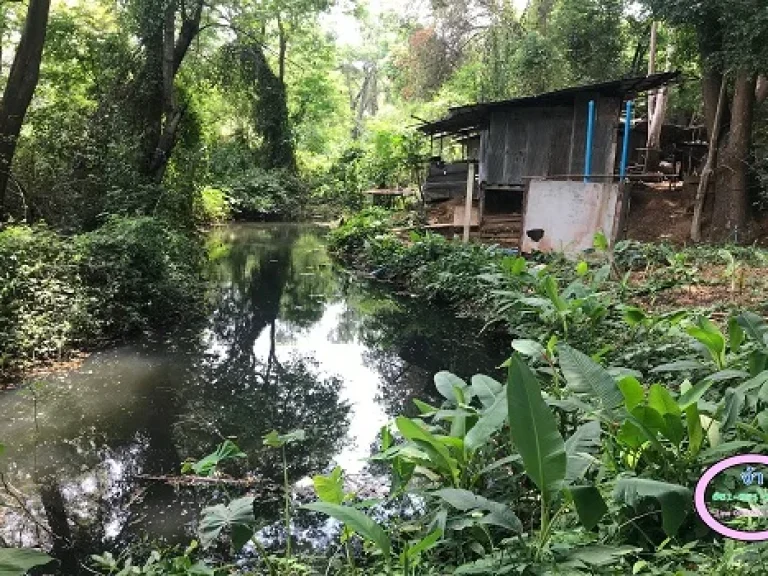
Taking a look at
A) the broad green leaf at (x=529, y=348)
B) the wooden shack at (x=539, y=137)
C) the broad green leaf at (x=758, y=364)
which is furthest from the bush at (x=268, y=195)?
the broad green leaf at (x=758, y=364)

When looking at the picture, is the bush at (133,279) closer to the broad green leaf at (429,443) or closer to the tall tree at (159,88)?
the tall tree at (159,88)

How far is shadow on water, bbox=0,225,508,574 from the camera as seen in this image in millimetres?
4254

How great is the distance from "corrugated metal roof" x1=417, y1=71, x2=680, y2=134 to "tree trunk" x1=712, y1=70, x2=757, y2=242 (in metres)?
1.28

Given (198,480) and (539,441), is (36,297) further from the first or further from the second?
(539,441)

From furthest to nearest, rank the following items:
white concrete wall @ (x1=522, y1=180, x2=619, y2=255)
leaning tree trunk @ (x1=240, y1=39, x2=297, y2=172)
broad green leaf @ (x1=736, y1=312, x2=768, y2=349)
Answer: leaning tree trunk @ (x1=240, y1=39, x2=297, y2=172), white concrete wall @ (x1=522, y1=180, x2=619, y2=255), broad green leaf @ (x1=736, y1=312, x2=768, y2=349)

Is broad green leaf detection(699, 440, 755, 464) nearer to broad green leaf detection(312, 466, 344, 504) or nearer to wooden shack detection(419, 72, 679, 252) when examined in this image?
broad green leaf detection(312, 466, 344, 504)

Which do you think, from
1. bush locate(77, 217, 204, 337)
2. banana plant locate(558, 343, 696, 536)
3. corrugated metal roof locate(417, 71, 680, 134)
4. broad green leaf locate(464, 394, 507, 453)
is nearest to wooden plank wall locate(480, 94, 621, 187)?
corrugated metal roof locate(417, 71, 680, 134)

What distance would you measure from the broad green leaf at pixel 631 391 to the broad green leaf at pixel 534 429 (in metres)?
0.68

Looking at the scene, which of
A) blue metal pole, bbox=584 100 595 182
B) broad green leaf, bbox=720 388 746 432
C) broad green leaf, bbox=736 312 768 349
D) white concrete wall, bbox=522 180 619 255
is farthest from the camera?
blue metal pole, bbox=584 100 595 182

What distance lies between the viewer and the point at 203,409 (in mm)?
6188

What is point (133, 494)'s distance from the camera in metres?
4.49

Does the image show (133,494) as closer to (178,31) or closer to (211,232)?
(178,31)

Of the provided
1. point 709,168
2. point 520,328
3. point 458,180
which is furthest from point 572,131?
point 520,328

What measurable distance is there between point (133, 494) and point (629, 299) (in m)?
6.30
